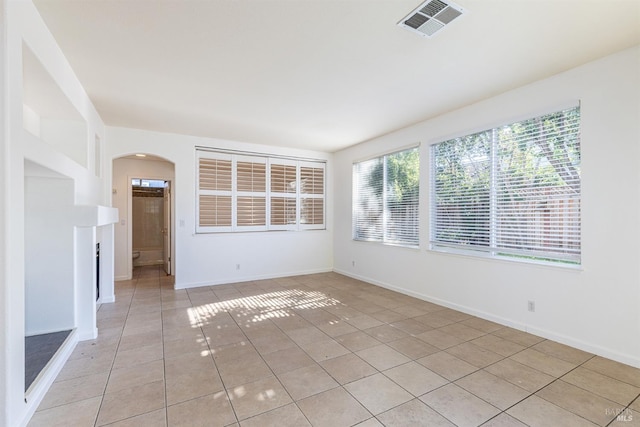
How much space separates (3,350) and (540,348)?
4218 millimetres

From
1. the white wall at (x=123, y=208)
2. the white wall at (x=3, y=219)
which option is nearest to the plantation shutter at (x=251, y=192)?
the white wall at (x=123, y=208)

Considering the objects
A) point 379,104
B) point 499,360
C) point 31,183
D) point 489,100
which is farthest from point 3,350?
point 489,100

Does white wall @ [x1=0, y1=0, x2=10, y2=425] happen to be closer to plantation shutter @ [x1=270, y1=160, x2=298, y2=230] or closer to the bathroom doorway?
plantation shutter @ [x1=270, y1=160, x2=298, y2=230]

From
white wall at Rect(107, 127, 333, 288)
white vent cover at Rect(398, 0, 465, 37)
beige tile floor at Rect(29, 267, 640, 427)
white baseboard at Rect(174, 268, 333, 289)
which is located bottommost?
beige tile floor at Rect(29, 267, 640, 427)

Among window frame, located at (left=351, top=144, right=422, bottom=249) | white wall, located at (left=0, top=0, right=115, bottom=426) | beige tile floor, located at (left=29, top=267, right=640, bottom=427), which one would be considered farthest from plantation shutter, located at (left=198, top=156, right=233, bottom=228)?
white wall, located at (left=0, top=0, right=115, bottom=426)

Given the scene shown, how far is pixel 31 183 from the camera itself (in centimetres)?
285

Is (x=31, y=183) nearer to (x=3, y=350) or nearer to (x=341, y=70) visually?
(x=3, y=350)

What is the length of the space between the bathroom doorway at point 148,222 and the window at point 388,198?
524 centimetres

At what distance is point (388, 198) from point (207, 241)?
11.4ft

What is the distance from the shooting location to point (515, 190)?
3.43 metres

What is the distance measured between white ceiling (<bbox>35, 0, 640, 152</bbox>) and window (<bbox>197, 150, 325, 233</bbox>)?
1704mm

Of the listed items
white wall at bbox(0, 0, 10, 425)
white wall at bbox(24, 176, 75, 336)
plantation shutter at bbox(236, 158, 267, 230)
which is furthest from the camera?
plantation shutter at bbox(236, 158, 267, 230)

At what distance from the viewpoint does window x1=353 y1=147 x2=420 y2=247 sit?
4895mm

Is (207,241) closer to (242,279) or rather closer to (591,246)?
(242,279)
